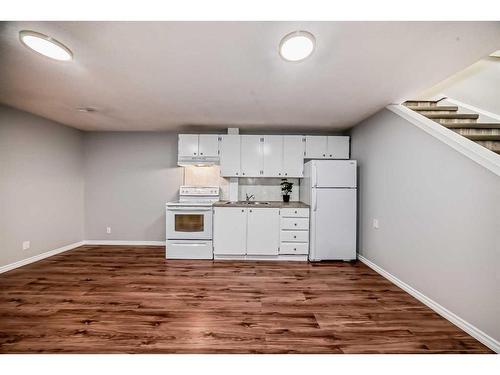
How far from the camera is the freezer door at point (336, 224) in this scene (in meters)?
3.61

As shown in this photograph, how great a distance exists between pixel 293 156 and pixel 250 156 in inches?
31.2

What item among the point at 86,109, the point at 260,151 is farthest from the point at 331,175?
the point at 86,109

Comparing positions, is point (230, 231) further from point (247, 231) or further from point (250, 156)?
point (250, 156)

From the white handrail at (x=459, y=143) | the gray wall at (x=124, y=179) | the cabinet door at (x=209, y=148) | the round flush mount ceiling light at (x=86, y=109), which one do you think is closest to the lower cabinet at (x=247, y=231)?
the cabinet door at (x=209, y=148)

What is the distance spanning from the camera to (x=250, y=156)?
4098 millimetres

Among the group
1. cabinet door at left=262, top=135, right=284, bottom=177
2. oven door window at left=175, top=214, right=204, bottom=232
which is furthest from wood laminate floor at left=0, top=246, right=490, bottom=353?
cabinet door at left=262, top=135, right=284, bottom=177

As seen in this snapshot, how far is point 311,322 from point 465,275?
4.45ft

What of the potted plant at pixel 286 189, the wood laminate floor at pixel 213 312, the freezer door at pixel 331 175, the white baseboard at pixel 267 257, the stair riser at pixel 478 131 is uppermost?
the stair riser at pixel 478 131

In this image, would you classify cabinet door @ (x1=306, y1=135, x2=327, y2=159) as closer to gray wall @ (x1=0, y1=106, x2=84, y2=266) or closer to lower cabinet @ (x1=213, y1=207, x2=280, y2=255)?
lower cabinet @ (x1=213, y1=207, x2=280, y2=255)

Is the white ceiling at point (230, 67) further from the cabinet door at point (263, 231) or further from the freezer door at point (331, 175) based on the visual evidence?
the cabinet door at point (263, 231)

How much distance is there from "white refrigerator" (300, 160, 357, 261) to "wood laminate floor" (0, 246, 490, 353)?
0.36 m

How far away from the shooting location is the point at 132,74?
2.18 metres

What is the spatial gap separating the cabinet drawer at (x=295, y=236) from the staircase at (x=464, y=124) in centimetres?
231

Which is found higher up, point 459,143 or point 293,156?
point 293,156
